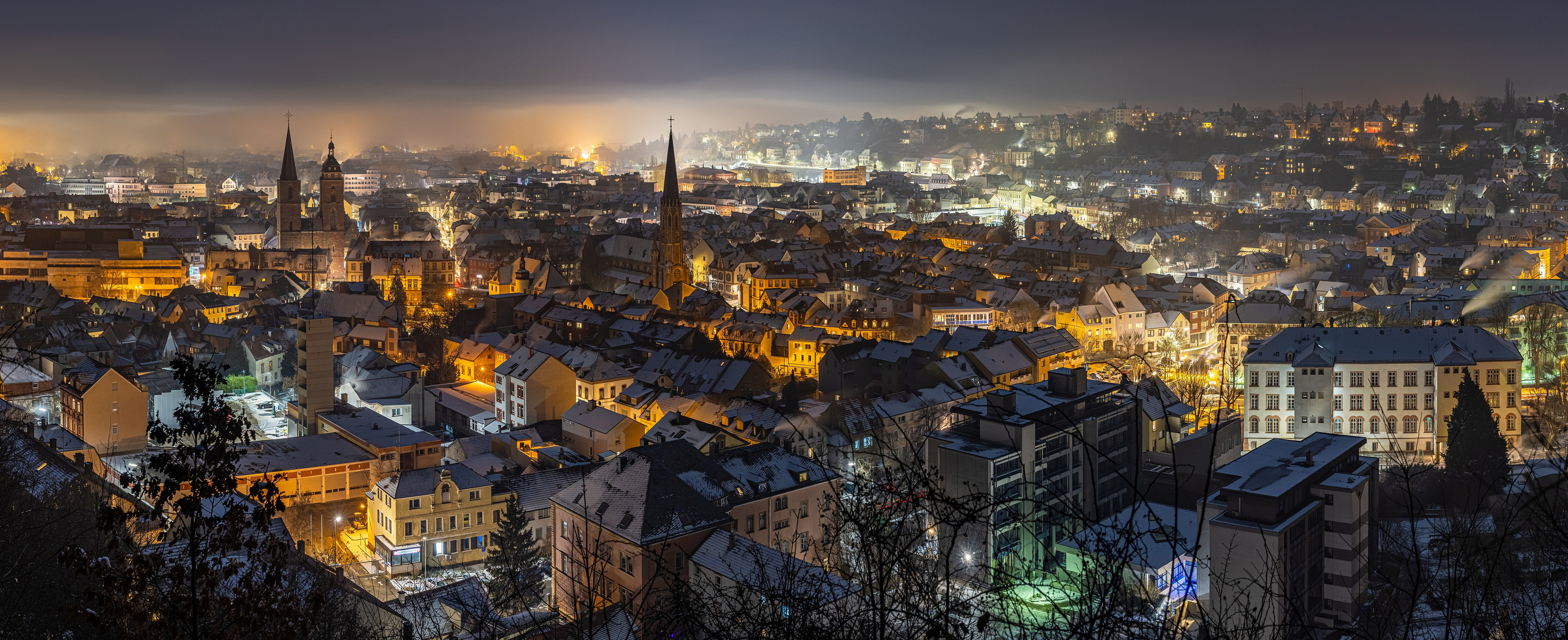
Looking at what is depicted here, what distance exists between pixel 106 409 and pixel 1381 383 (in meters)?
11.5

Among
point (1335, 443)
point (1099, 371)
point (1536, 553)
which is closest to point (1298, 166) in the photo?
point (1099, 371)

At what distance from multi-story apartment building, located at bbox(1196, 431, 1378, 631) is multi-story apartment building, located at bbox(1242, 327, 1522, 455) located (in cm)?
355

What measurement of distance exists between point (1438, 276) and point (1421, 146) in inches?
794

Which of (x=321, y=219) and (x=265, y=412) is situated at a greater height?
(x=321, y=219)

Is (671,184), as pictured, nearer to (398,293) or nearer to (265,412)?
(398,293)

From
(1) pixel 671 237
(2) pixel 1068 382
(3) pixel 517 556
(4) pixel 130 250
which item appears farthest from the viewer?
(1) pixel 671 237

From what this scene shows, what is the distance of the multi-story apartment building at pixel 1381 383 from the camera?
11.5m

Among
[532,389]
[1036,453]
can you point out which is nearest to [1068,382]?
[1036,453]

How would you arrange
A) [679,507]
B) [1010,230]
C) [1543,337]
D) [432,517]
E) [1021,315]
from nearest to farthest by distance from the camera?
1. [679,507]
2. [432,517]
3. [1543,337]
4. [1021,315]
5. [1010,230]

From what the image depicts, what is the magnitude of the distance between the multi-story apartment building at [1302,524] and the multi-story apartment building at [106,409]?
8845mm

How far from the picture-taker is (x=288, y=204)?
25453 millimetres

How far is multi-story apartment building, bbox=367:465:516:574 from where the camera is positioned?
8680 millimetres

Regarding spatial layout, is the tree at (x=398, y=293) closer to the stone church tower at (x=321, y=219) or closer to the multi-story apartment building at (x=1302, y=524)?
the stone church tower at (x=321, y=219)

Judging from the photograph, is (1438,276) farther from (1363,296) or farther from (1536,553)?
(1536,553)
